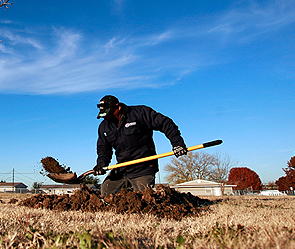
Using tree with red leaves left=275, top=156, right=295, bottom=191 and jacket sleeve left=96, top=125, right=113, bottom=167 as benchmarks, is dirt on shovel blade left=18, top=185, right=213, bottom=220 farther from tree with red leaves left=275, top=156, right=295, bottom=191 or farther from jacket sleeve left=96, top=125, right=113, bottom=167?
tree with red leaves left=275, top=156, right=295, bottom=191

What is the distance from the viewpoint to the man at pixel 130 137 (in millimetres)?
5250

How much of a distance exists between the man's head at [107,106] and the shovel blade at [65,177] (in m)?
1.45

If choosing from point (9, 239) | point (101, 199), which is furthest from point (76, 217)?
point (9, 239)

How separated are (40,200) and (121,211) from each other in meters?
1.70

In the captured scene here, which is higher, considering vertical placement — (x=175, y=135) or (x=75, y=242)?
(x=175, y=135)

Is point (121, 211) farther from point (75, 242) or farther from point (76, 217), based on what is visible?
point (75, 242)

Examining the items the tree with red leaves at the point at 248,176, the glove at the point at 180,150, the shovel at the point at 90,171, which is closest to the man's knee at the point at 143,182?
the shovel at the point at 90,171

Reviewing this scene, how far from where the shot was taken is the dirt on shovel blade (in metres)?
3.71

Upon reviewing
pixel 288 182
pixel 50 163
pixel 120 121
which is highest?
pixel 120 121

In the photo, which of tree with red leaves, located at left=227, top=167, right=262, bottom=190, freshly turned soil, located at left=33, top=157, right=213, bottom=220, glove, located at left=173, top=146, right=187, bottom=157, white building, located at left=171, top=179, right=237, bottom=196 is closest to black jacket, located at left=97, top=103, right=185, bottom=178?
glove, located at left=173, top=146, right=187, bottom=157

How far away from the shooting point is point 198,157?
4297cm

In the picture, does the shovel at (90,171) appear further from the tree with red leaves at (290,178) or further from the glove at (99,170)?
the tree with red leaves at (290,178)

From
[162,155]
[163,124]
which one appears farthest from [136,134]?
[162,155]

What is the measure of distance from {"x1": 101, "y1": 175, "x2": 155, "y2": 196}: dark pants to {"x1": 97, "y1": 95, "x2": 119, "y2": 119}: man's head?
56.6 inches
